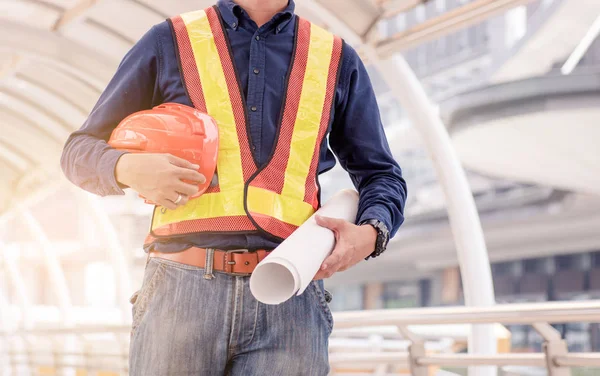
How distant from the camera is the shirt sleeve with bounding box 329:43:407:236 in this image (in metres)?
1.71

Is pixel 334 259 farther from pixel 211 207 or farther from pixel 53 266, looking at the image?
pixel 53 266

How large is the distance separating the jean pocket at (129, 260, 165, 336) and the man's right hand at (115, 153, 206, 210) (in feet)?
0.44

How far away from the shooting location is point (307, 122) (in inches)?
63.8

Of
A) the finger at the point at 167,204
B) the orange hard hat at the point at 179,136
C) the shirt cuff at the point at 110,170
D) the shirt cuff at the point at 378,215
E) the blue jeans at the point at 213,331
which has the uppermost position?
the orange hard hat at the point at 179,136

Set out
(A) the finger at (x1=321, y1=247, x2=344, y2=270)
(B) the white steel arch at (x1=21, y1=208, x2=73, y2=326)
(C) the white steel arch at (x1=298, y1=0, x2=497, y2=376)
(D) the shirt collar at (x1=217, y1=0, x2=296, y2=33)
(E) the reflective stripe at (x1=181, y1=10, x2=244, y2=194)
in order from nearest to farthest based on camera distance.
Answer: (A) the finger at (x1=321, y1=247, x2=344, y2=270) < (E) the reflective stripe at (x1=181, y1=10, x2=244, y2=194) < (D) the shirt collar at (x1=217, y1=0, x2=296, y2=33) < (C) the white steel arch at (x1=298, y1=0, x2=497, y2=376) < (B) the white steel arch at (x1=21, y1=208, x2=73, y2=326)

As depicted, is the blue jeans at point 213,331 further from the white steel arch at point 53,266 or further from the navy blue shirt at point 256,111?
the white steel arch at point 53,266

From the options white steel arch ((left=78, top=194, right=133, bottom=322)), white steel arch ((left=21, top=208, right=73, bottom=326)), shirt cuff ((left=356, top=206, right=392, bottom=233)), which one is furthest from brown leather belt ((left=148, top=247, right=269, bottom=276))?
white steel arch ((left=21, top=208, right=73, bottom=326))

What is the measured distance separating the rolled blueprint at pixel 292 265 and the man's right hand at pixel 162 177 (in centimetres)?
22

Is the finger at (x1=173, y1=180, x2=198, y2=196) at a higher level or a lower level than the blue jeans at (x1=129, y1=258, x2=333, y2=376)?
higher

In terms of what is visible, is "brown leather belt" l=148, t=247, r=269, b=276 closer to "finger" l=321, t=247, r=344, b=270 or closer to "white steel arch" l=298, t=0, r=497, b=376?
"finger" l=321, t=247, r=344, b=270

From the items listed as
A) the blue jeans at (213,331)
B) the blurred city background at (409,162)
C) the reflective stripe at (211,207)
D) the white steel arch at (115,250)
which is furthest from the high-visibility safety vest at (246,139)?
the white steel arch at (115,250)

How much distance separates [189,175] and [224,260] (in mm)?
172

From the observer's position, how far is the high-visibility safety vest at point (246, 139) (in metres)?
1.52

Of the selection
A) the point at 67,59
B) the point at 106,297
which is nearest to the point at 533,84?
the point at 67,59
